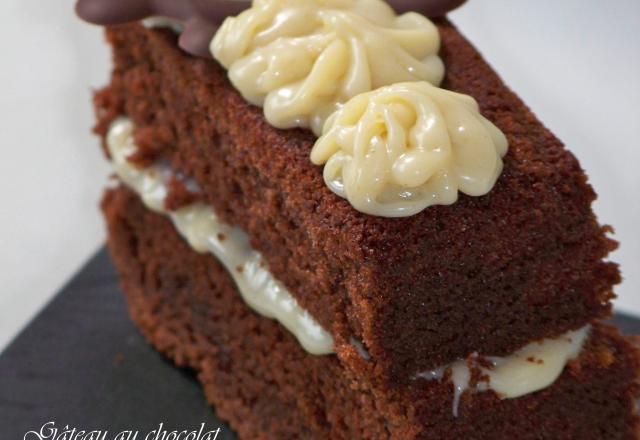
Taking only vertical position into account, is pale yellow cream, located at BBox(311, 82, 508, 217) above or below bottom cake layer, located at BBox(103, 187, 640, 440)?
above

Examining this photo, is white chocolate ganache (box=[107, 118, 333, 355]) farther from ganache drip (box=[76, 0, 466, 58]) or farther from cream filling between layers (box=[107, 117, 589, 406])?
ganache drip (box=[76, 0, 466, 58])

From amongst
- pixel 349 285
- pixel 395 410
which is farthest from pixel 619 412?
pixel 349 285

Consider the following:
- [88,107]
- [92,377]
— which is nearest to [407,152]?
[92,377]

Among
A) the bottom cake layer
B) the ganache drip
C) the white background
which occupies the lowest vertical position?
the white background

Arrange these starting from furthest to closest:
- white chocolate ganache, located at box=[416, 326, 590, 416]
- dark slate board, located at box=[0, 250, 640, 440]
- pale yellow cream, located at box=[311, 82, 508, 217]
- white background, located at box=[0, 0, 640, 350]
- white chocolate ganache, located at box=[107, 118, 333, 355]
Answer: white background, located at box=[0, 0, 640, 350] < dark slate board, located at box=[0, 250, 640, 440] < white chocolate ganache, located at box=[107, 118, 333, 355] < white chocolate ganache, located at box=[416, 326, 590, 416] < pale yellow cream, located at box=[311, 82, 508, 217]

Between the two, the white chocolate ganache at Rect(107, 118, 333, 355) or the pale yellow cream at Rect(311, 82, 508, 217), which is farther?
the white chocolate ganache at Rect(107, 118, 333, 355)

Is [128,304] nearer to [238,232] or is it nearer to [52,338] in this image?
[52,338]

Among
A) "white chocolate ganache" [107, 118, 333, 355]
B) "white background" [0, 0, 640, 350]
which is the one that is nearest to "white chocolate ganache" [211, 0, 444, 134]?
"white chocolate ganache" [107, 118, 333, 355]

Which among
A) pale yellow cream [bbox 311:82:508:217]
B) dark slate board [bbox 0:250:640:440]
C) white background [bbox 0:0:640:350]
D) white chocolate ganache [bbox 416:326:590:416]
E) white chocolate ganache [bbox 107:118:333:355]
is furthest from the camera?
white background [bbox 0:0:640:350]
